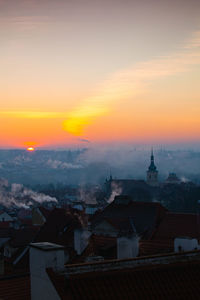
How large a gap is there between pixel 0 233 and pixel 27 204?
76.1m

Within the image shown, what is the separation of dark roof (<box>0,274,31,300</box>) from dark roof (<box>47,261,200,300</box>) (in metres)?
2.86

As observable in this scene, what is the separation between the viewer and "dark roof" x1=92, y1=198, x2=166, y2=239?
145 feet

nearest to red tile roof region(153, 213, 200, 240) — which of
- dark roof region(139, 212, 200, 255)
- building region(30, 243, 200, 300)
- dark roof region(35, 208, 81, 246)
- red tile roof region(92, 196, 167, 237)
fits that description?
dark roof region(139, 212, 200, 255)

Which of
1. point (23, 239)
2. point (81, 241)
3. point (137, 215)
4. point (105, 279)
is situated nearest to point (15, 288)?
point (105, 279)

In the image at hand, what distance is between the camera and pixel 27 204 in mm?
125250

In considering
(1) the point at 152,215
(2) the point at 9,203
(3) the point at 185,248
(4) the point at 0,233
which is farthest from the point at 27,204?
(3) the point at 185,248

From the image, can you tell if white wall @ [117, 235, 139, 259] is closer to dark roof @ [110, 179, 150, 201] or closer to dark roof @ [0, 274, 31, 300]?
dark roof @ [0, 274, 31, 300]

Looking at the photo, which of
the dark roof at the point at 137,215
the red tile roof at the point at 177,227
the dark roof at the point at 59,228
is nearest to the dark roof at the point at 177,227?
the red tile roof at the point at 177,227

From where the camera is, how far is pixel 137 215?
154 ft

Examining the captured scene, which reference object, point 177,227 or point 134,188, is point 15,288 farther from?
point 134,188

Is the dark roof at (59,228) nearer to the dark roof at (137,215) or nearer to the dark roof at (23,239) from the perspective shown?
the dark roof at (23,239)

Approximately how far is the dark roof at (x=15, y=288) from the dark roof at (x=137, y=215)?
2761cm

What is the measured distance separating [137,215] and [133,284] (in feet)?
113

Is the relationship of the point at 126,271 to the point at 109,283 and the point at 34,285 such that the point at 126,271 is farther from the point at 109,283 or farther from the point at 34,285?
the point at 34,285
